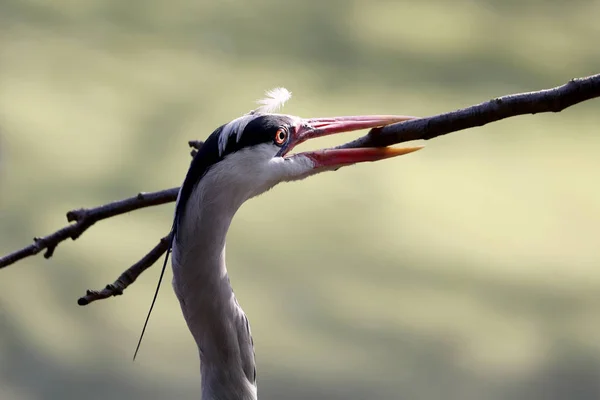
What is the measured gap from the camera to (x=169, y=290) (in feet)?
8.68

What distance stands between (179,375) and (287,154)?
1.70 meters

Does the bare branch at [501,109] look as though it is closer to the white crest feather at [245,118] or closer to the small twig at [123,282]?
Result: the white crest feather at [245,118]

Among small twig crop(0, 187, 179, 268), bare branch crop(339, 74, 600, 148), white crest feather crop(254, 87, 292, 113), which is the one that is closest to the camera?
bare branch crop(339, 74, 600, 148)

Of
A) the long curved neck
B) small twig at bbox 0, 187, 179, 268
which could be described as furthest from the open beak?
small twig at bbox 0, 187, 179, 268

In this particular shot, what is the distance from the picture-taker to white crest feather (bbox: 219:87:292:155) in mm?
794

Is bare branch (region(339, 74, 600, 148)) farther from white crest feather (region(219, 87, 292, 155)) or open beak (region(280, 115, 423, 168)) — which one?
white crest feather (region(219, 87, 292, 155))

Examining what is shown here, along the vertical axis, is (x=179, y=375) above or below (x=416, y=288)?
below

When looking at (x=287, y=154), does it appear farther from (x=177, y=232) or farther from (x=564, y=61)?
(x=564, y=61)

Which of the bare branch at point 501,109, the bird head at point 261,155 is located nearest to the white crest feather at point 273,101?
the bird head at point 261,155

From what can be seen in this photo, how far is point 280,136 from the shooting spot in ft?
2.81

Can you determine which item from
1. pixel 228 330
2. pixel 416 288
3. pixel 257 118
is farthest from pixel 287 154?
pixel 416 288

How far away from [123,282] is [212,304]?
20 centimetres

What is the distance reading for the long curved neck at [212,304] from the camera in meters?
0.79

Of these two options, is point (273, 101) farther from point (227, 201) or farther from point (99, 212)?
point (99, 212)
